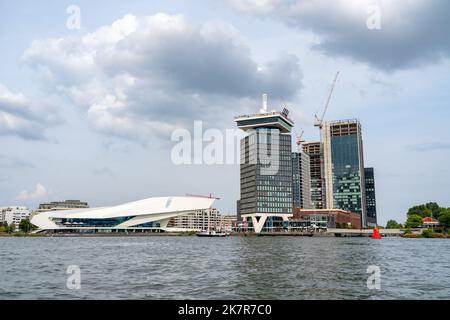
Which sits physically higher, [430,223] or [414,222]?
[414,222]

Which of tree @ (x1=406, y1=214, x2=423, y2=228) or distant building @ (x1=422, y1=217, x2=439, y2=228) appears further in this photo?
tree @ (x1=406, y1=214, x2=423, y2=228)

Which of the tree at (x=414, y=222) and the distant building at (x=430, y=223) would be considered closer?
the distant building at (x=430, y=223)

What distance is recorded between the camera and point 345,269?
3472 cm

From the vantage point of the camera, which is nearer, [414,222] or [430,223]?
[430,223]
